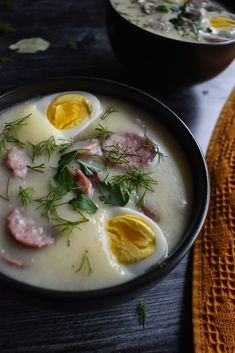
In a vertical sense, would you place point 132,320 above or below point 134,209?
below

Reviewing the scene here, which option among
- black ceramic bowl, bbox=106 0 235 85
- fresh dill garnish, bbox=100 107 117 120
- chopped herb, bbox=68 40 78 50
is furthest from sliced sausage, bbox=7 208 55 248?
chopped herb, bbox=68 40 78 50

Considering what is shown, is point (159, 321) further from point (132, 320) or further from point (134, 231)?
point (134, 231)

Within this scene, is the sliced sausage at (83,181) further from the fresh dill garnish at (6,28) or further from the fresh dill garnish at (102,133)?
the fresh dill garnish at (6,28)

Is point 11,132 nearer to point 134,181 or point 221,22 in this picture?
point 134,181

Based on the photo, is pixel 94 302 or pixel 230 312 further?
pixel 230 312

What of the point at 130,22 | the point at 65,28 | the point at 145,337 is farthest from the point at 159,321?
the point at 65,28

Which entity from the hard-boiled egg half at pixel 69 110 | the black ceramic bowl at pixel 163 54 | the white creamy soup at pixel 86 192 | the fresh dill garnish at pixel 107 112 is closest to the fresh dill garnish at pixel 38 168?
the white creamy soup at pixel 86 192

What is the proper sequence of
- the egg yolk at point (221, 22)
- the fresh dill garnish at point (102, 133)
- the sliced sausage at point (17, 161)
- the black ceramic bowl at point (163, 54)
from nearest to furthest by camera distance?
the sliced sausage at point (17, 161) < the fresh dill garnish at point (102, 133) < the black ceramic bowl at point (163, 54) < the egg yolk at point (221, 22)
